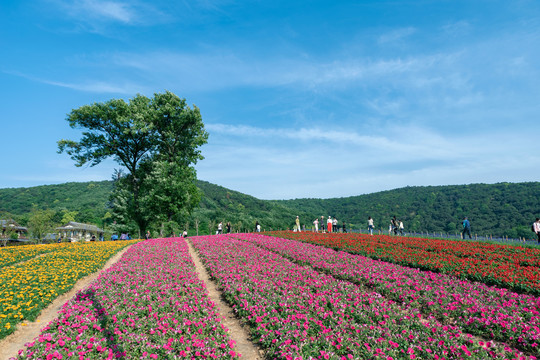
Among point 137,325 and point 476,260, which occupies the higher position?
point 476,260

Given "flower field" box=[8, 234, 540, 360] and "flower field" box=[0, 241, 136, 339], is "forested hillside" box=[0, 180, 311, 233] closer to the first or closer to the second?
"flower field" box=[0, 241, 136, 339]

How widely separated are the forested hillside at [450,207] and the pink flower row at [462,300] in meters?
49.5

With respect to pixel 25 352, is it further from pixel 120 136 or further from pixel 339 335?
pixel 120 136

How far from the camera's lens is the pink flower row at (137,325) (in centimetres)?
590

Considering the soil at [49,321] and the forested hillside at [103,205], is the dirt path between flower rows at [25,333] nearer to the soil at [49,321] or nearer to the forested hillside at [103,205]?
the soil at [49,321]

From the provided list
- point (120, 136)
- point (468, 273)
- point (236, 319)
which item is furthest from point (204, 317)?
point (120, 136)

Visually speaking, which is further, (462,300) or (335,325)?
(462,300)

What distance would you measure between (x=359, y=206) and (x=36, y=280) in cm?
9482

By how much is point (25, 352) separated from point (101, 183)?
13300 centimetres

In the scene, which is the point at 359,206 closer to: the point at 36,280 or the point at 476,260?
the point at 476,260

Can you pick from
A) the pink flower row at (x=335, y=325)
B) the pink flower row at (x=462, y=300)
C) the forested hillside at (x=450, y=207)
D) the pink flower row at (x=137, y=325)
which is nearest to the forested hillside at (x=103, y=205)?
the forested hillside at (x=450, y=207)

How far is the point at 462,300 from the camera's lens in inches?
331

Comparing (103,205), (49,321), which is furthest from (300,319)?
(103,205)

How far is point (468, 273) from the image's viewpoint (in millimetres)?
11680
